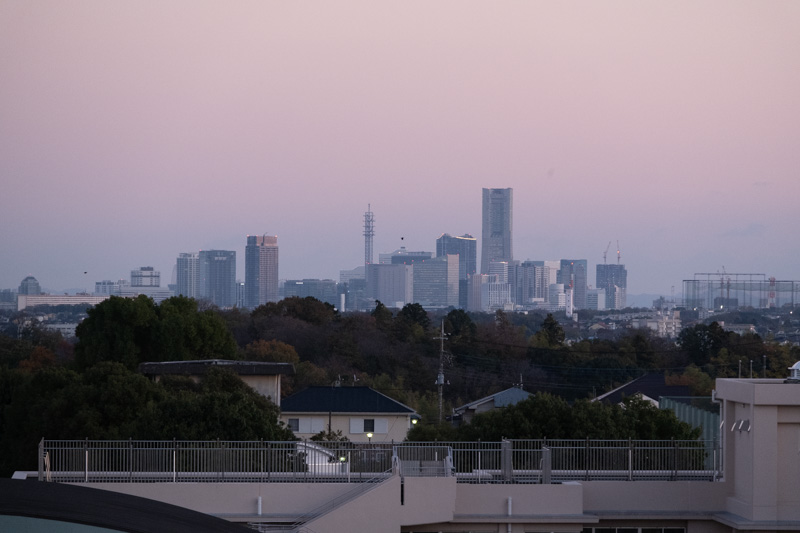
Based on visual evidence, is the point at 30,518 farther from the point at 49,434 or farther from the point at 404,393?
the point at 404,393

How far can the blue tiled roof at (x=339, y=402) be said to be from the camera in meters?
51.8

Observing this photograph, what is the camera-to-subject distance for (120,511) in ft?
41.9

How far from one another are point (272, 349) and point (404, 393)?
32.2ft

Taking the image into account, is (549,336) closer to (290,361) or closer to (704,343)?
(704,343)

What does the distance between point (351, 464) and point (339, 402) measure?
3155 cm

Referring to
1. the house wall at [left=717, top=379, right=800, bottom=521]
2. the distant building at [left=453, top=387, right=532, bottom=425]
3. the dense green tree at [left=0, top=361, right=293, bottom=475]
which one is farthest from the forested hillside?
the house wall at [left=717, top=379, right=800, bottom=521]

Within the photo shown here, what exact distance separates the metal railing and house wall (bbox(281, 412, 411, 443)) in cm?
2968

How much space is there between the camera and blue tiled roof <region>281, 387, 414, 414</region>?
51.8m

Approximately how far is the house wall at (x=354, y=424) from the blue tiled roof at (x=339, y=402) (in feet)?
0.80

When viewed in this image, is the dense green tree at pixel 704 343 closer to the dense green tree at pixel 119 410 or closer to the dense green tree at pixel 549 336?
the dense green tree at pixel 549 336

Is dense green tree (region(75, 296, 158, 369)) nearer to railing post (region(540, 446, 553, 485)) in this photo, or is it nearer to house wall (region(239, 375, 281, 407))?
house wall (region(239, 375, 281, 407))

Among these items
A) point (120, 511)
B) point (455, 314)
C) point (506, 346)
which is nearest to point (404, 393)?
point (506, 346)

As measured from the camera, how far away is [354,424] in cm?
5238

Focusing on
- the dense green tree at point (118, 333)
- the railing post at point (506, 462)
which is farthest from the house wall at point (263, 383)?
the railing post at point (506, 462)
